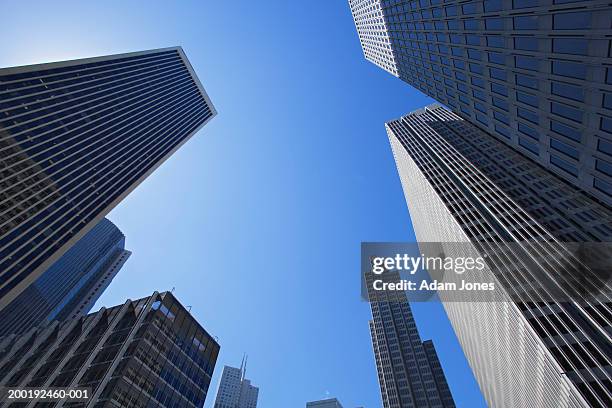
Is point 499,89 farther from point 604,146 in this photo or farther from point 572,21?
point 604,146

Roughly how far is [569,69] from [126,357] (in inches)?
2464

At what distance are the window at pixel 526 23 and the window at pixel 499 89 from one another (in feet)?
21.5

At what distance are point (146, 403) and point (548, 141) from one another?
59.9m

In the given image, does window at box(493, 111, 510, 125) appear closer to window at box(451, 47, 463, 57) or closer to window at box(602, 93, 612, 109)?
window at box(451, 47, 463, 57)

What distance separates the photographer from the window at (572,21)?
929 inches

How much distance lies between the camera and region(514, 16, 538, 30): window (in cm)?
2844

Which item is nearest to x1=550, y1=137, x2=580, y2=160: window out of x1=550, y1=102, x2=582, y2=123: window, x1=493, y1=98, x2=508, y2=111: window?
x1=550, y1=102, x2=582, y2=123: window

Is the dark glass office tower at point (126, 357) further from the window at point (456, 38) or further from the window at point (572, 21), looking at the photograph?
the window at point (572, 21)

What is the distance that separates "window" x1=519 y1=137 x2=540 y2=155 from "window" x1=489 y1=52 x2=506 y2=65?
28.5 feet

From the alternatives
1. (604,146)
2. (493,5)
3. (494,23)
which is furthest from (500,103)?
(604,146)

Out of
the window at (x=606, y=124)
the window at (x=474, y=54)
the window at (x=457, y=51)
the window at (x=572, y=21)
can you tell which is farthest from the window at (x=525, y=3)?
the window at (x=457, y=51)

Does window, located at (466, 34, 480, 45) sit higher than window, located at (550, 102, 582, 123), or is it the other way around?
window, located at (466, 34, 480, 45)

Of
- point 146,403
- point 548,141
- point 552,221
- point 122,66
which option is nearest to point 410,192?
point 552,221

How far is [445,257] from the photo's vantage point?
7912 centimetres
